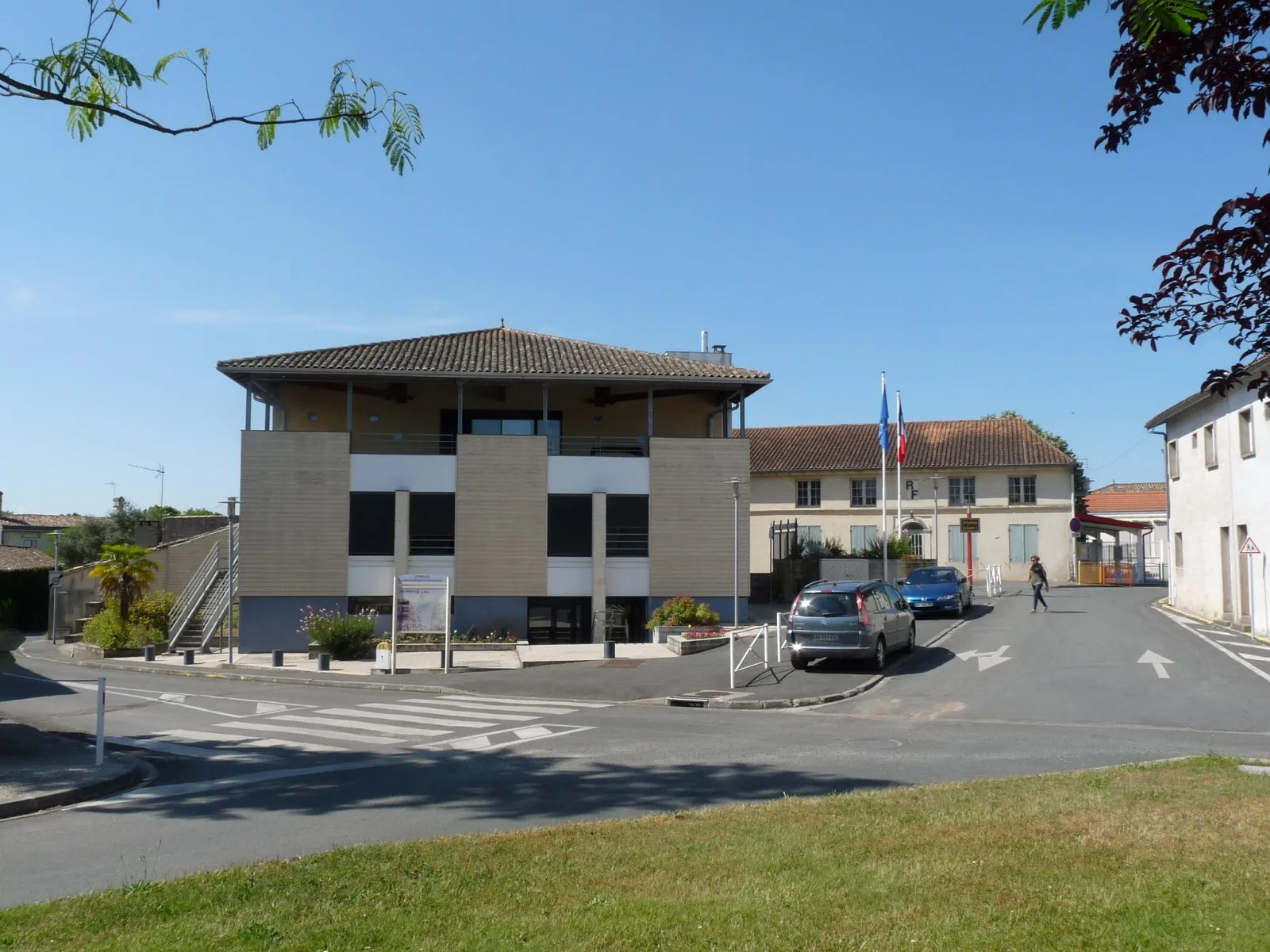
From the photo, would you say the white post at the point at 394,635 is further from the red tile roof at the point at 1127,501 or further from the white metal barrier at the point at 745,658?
the red tile roof at the point at 1127,501

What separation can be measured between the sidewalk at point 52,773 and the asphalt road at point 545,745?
0.34 metres

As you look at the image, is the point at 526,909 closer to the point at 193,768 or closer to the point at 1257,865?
the point at 1257,865

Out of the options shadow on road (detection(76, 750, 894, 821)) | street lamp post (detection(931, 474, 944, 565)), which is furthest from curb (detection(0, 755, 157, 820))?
street lamp post (detection(931, 474, 944, 565))

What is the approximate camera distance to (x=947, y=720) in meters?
15.7

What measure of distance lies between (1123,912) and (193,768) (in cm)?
1063

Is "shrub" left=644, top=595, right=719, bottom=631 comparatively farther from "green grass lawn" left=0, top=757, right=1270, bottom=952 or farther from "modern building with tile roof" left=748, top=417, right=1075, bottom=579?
"modern building with tile roof" left=748, top=417, right=1075, bottom=579

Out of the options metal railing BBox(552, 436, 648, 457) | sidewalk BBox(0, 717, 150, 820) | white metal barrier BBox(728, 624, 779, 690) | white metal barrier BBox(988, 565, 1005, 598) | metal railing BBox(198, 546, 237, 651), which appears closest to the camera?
sidewalk BBox(0, 717, 150, 820)

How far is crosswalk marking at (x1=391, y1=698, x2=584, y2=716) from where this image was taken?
1777 cm

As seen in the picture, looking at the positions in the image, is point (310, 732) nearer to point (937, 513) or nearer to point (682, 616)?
point (682, 616)

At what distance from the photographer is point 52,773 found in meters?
12.0

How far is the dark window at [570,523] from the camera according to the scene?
31953 millimetres

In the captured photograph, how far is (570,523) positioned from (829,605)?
12613mm

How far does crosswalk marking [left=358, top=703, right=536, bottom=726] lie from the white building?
16.2m

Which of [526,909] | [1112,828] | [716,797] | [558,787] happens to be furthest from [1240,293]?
[558,787]
